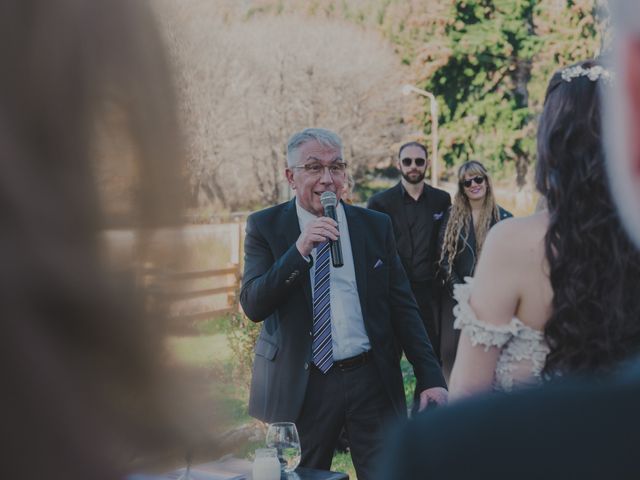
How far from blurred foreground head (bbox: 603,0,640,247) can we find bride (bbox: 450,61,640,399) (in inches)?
68.5

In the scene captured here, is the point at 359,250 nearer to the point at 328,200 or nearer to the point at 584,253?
the point at 328,200

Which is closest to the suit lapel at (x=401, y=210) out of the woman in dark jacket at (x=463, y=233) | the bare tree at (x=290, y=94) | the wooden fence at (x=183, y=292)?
the woman in dark jacket at (x=463, y=233)

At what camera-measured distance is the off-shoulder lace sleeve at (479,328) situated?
237 cm

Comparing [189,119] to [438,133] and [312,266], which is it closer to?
[312,266]

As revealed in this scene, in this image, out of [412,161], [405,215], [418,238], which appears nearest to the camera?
[418,238]

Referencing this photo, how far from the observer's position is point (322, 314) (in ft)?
13.1

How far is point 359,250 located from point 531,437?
11.8 feet

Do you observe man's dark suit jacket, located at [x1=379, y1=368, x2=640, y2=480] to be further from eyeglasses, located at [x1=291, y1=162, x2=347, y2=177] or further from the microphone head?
eyeglasses, located at [x1=291, y1=162, x2=347, y2=177]

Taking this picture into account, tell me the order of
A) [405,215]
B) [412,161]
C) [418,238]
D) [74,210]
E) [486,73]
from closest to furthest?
[74,210]
[418,238]
[405,215]
[412,161]
[486,73]

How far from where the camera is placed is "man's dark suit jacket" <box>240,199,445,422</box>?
156 inches

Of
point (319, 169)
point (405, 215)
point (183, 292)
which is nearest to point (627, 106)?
point (183, 292)

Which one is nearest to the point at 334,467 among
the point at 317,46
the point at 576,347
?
the point at 576,347

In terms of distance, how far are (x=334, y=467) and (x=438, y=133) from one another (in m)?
23.7

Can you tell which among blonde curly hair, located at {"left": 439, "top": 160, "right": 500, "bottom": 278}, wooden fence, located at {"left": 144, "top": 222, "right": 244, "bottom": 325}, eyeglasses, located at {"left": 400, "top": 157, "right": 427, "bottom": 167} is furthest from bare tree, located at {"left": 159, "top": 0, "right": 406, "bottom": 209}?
wooden fence, located at {"left": 144, "top": 222, "right": 244, "bottom": 325}
